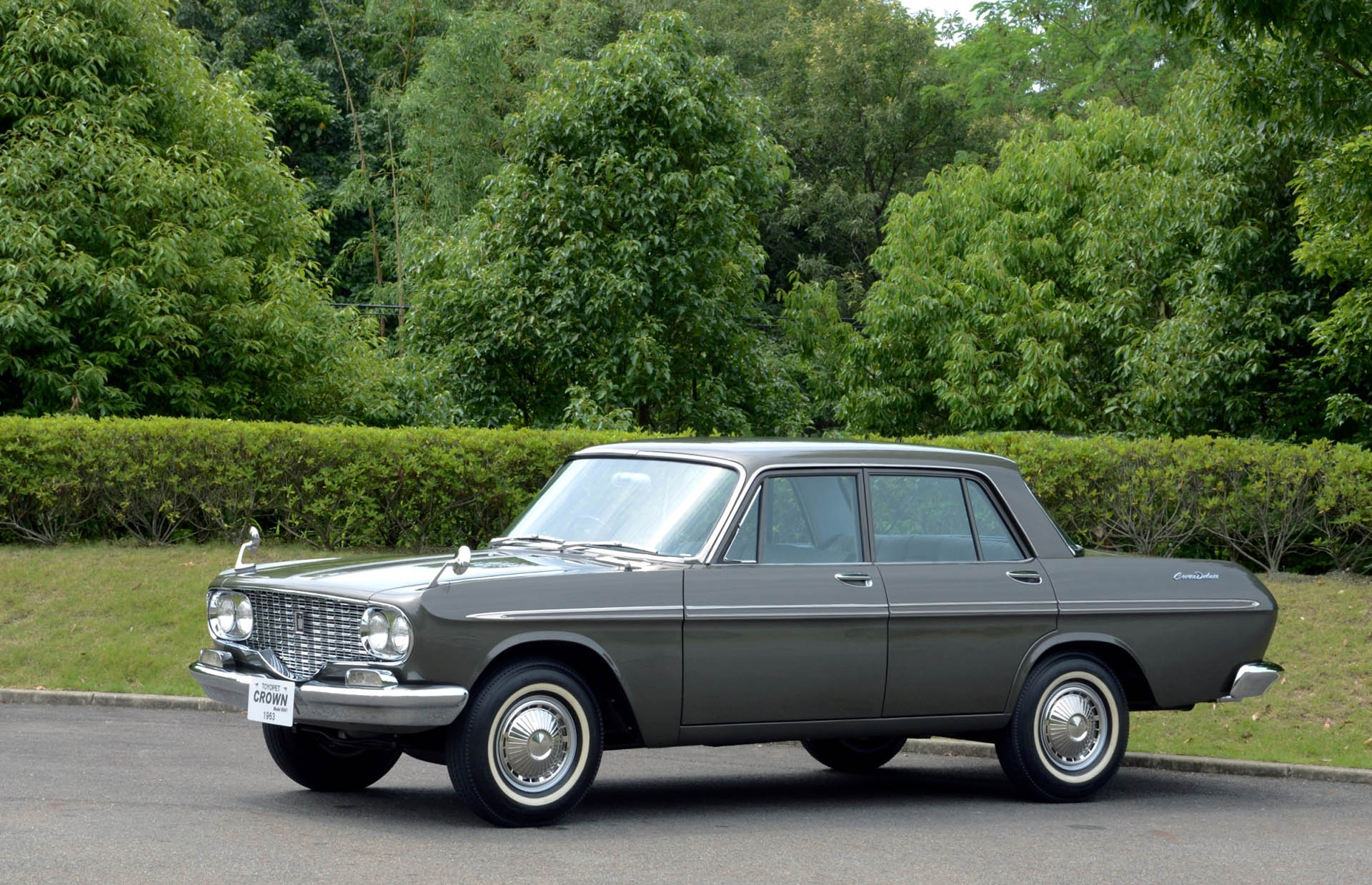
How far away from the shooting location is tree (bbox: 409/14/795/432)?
20.1m

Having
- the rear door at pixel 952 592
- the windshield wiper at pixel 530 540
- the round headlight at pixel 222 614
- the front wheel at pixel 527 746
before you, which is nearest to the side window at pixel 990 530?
the rear door at pixel 952 592

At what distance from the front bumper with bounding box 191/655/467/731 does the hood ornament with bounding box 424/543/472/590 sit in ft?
1.63

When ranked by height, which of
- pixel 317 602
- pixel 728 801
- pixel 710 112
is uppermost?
pixel 710 112

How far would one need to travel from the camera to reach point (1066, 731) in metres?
8.84

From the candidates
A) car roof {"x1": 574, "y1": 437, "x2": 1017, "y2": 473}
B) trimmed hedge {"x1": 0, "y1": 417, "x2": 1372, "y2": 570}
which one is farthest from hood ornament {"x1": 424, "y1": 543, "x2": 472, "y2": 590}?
trimmed hedge {"x1": 0, "y1": 417, "x2": 1372, "y2": 570}

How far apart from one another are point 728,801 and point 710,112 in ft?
44.2

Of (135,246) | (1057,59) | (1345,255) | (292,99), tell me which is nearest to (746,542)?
(1345,255)

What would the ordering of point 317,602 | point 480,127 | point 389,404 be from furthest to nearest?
point 480,127, point 389,404, point 317,602

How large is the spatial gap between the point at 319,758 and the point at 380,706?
1.59 metres

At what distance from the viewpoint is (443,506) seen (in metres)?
16.4

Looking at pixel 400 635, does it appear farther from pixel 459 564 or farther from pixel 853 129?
pixel 853 129

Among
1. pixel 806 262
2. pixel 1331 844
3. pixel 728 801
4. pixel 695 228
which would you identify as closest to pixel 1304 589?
pixel 1331 844

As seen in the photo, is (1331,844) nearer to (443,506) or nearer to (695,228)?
(443,506)

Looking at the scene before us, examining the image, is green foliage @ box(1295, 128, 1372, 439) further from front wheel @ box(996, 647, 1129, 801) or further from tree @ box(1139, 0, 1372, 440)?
front wheel @ box(996, 647, 1129, 801)
